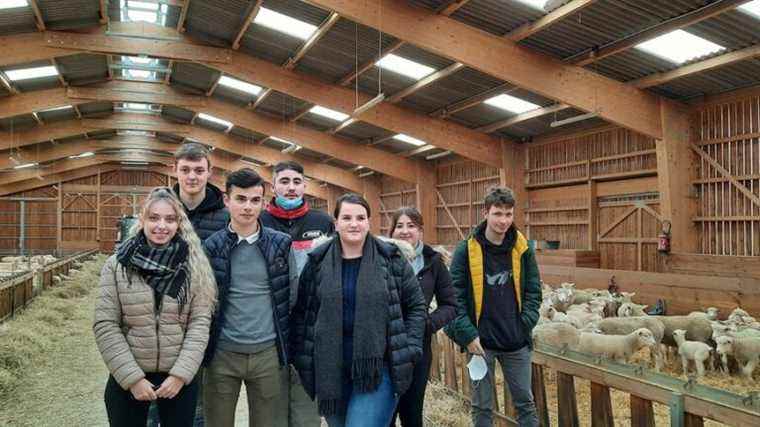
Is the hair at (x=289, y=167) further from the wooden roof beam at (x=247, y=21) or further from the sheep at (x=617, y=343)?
the wooden roof beam at (x=247, y=21)

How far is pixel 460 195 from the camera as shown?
18.4 m

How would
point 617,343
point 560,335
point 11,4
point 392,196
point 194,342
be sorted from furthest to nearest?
1. point 392,196
2. point 11,4
3. point 560,335
4. point 617,343
5. point 194,342

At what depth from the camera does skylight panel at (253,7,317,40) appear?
10.7 meters

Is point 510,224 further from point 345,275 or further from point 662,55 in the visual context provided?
point 662,55

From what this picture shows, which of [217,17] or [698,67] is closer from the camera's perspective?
[698,67]

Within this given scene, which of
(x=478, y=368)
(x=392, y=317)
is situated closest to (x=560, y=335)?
(x=478, y=368)

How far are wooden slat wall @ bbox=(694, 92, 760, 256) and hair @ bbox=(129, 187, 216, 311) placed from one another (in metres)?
9.63

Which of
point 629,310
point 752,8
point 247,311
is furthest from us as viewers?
point 629,310

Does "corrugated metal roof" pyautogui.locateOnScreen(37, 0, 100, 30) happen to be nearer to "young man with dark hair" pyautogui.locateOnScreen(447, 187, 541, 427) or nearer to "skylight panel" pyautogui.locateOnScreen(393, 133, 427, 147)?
"skylight panel" pyautogui.locateOnScreen(393, 133, 427, 147)

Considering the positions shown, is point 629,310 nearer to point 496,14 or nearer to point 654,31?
point 654,31

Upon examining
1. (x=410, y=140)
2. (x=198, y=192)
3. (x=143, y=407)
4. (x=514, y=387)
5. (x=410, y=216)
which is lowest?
(x=514, y=387)

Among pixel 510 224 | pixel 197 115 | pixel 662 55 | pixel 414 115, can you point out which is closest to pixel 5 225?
pixel 197 115

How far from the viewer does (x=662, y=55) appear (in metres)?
9.38

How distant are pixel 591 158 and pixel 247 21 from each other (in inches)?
304
